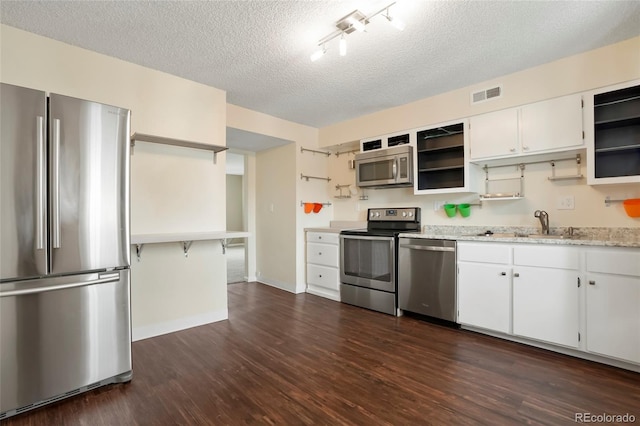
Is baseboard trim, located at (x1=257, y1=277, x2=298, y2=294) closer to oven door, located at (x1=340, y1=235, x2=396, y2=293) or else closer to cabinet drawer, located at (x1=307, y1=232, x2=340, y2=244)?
cabinet drawer, located at (x1=307, y1=232, x2=340, y2=244)

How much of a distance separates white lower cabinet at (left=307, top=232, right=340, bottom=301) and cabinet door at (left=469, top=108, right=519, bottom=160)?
1.97 meters

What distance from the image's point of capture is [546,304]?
2.50 metres

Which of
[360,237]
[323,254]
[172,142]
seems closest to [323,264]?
[323,254]

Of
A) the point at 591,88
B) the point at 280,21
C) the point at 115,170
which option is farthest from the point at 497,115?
the point at 115,170

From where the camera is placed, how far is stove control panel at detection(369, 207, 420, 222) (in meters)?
3.85

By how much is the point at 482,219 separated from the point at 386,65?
194cm

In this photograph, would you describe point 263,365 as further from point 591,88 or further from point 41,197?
point 591,88

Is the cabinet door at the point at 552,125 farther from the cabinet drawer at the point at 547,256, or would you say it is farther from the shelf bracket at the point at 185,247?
the shelf bracket at the point at 185,247

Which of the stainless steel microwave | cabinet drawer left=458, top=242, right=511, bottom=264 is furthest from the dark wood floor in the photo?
the stainless steel microwave

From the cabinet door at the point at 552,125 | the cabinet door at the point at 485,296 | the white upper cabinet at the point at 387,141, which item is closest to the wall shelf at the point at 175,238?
the white upper cabinet at the point at 387,141

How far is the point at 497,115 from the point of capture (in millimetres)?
3051

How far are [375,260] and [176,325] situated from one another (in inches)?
88.0

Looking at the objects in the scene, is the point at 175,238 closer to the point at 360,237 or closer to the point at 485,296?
the point at 360,237

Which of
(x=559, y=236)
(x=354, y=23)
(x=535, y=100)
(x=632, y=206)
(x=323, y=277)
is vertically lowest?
(x=323, y=277)
